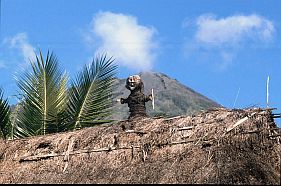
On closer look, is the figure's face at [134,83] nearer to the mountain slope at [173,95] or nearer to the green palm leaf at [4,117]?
the green palm leaf at [4,117]

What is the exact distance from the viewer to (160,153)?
Answer: 35.2 feet

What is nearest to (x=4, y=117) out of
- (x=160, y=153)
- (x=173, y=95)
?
(x=160, y=153)

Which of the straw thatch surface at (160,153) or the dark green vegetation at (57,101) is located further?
the dark green vegetation at (57,101)

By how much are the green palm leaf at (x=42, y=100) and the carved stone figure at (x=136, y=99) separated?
224 cm

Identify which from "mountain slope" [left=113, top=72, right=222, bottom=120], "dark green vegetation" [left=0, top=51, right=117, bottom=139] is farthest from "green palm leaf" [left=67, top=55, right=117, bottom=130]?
"mountain slope" [left=113, top=72, right=222, bottom=120]

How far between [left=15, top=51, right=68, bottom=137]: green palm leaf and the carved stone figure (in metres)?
2.24

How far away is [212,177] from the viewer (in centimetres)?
935

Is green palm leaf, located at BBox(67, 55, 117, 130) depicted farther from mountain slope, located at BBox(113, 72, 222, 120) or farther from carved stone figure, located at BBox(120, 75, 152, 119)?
mountain slope, located at BBox(113, 72, 222, 120)

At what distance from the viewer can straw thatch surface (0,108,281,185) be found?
9.60 metres

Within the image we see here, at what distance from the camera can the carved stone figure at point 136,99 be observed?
1279 centimetres

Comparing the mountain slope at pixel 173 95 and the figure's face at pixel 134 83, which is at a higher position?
the mountain slope at pixel 173 95

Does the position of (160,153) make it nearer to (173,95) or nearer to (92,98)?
(92,98)

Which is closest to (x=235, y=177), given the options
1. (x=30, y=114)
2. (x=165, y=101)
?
(x=30, y=114)

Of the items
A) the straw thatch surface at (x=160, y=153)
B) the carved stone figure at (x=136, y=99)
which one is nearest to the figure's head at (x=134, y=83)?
the carved stone figure at (x=136, y=99)
